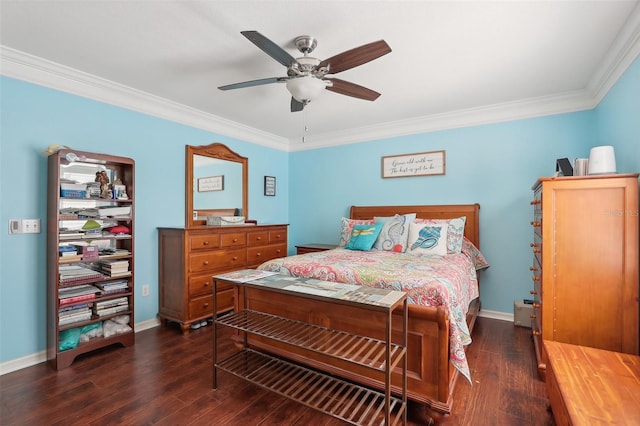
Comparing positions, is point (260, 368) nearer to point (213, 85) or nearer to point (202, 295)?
point (202, 295)

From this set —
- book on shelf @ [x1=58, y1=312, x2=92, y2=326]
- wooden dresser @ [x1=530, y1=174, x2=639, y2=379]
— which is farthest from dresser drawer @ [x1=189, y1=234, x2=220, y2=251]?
wooden dresser @ [x1=530, y1=174, x2=639, y2=379]

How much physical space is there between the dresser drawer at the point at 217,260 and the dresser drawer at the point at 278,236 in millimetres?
524

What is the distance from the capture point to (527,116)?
10.9ft

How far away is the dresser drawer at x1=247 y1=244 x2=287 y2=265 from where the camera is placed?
12.6 feet

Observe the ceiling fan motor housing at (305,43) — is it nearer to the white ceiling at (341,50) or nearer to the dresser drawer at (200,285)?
the white ceiling at (341,50)

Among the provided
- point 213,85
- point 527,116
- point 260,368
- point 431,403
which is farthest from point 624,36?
point 260,368

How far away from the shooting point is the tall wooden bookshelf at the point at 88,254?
2430 mm

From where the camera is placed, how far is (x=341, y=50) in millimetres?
2283

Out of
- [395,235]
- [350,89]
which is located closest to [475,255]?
[395,235]

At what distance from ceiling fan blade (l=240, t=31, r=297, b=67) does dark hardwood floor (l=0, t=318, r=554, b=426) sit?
2164mm

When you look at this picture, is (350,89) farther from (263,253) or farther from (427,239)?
(263,253)

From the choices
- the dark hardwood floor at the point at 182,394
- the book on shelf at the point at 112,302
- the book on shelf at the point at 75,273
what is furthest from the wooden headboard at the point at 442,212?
the book on shelf at the point at 75,273

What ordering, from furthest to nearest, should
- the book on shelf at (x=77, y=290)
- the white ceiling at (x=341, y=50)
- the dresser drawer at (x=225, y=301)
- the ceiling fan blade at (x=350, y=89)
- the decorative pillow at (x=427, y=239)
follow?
the dresser drawer at (x=225, y=301) → the decorative pillow at (x=427, y=239) → the book on shelf at (x=77, y=290) → the ceiling fan blade at (x=350, y=89) → the white ceiling at (x=341, y=50)

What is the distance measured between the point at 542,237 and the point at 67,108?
398 cm
